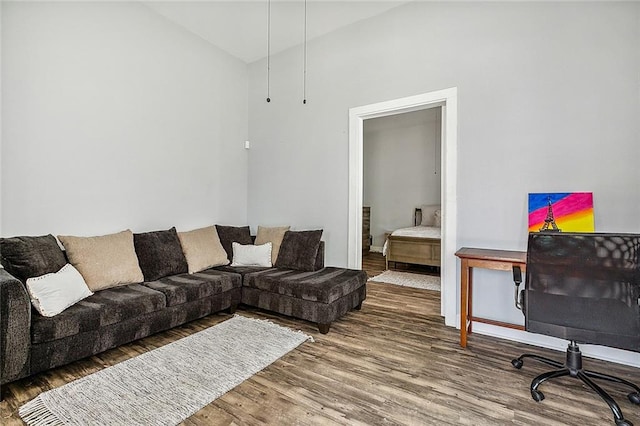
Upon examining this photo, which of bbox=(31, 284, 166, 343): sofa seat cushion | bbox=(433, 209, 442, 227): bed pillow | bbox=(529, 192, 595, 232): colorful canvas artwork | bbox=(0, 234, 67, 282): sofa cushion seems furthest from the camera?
bbox=(433, 209, 442, 227): bed pillow

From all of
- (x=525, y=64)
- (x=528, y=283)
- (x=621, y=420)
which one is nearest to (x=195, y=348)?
(x=528, y=283)

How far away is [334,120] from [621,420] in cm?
346

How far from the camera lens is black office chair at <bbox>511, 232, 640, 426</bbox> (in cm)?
164

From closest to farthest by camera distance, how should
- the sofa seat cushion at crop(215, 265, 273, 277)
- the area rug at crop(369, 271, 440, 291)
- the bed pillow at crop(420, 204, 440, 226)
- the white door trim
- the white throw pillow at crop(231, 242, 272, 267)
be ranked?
1. the white door trim
2. the sofa seat cushion at crop(215, 265, 273, 277)
3. the white throw pillow at crop(231, 242, 272, 267)
4. the area rug at crop(369, 271, 440, 291)
5. the bed pillow at crop(420, 204, 440, 226)

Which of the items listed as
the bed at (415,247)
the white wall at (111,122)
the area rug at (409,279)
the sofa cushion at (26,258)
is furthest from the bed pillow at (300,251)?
the bed at (415,247)

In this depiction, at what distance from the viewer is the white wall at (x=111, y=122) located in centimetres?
256

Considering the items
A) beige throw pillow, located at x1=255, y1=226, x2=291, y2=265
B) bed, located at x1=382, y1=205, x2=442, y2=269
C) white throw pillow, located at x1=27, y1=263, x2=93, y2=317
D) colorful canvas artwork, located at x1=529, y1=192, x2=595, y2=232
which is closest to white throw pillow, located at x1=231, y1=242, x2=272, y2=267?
beige throw pillow, located at x1=255, y1=226, x2=291, y2=265

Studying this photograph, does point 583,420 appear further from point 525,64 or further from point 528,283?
point 525,64

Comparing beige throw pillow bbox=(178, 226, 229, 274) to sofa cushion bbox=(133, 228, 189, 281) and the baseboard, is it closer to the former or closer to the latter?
sofa cushion bbox=(133, 228, 189, 281)

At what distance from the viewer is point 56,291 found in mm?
2096

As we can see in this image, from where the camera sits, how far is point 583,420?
1638 millimetres

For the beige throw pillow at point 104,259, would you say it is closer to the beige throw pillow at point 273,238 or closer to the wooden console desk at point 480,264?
the beige throw pillow at point 273,238

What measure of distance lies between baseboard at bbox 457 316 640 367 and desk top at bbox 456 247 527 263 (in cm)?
71

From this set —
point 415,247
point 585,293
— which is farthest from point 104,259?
point 415,247
